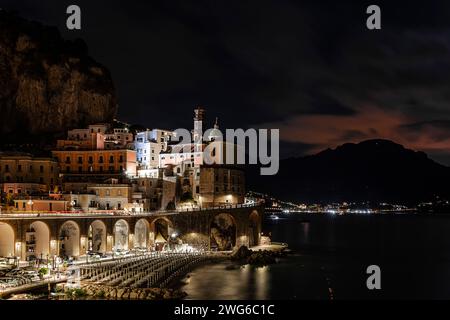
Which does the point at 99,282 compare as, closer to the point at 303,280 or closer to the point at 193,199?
the point at 303,280

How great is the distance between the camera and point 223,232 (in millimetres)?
89500

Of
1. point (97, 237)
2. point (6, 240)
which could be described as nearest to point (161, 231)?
point (97, 237)

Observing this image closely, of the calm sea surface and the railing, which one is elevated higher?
the railing

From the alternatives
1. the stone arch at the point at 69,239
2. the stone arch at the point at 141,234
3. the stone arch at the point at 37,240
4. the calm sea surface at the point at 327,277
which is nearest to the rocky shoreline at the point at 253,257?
the calm sea surface at the point at 327,277

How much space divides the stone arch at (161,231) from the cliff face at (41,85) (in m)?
30.8

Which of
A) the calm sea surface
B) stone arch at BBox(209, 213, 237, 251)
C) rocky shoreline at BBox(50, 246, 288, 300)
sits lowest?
the calm sea surface

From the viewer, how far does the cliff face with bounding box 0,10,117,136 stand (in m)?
100

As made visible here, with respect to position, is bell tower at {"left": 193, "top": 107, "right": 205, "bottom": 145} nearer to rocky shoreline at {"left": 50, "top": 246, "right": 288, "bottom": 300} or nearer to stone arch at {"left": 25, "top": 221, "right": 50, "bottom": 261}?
stone arch at {"left": 25, "top": 221, "right": 50, "bottom": 261}

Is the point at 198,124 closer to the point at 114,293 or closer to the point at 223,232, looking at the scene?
→ the point at 223,232

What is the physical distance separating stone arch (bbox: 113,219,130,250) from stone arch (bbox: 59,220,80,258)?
7212 millimetres

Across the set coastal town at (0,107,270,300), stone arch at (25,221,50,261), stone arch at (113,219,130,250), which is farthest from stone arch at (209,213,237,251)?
stone arch at (25,221,50,261)
